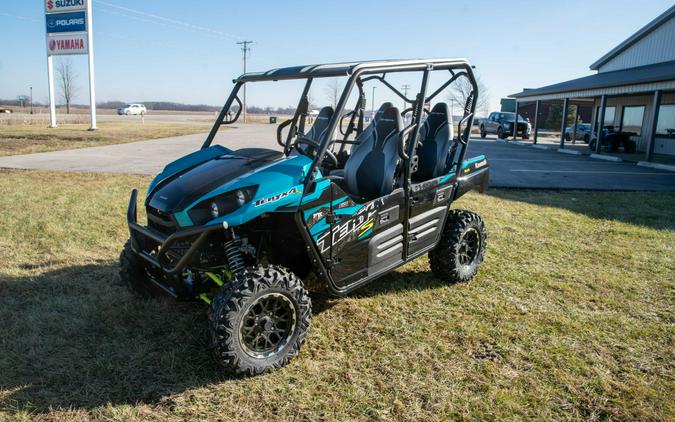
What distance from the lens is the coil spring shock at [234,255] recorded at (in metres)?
3.06

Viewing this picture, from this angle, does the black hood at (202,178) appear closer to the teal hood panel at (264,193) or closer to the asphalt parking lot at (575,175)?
the teal hood panel at (264,193)

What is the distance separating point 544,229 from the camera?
6805 millimetres

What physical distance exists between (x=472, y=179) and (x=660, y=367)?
6.95 ft

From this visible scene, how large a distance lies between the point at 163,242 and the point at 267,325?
807 millimetres

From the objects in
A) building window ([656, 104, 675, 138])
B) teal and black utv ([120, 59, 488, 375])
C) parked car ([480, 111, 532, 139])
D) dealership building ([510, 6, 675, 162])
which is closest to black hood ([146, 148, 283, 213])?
teal and black utv ([120, 59, 488, 375])

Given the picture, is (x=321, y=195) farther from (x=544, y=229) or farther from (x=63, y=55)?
(x=63, y=55)

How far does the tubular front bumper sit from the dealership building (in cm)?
1674

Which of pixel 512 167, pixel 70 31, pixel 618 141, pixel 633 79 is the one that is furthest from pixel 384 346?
pixel 70 31

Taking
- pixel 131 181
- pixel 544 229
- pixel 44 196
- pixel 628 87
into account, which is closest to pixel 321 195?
pixel 544 229

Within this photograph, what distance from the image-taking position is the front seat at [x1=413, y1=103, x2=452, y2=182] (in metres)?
4.56

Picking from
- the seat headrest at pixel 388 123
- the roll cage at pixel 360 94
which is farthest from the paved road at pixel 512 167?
the seat headrest at pixel 388 123

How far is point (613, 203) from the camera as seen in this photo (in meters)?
8.83

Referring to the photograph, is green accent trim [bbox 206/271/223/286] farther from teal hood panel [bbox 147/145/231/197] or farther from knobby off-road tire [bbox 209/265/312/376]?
teal hood panel [bbox 147/145/231/197]

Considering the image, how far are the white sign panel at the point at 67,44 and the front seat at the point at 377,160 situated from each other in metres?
25.6
